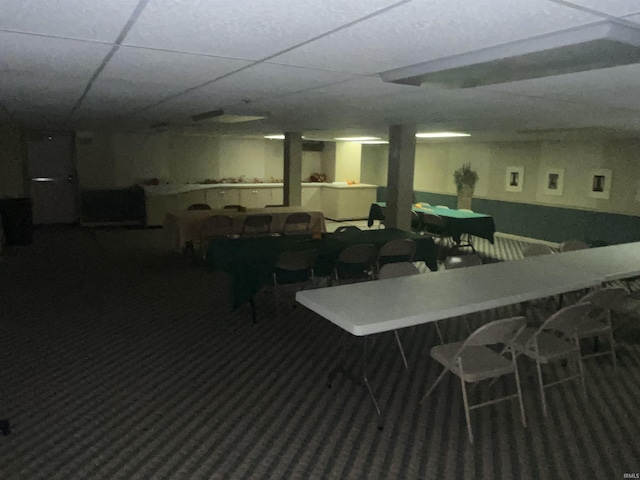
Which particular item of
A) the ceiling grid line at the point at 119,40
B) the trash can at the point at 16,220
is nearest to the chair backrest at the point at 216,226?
the ceiling grid line at the point at 119,40

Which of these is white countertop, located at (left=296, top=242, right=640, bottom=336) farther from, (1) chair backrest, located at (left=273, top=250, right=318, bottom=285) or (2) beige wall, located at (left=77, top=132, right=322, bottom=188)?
(2) beige wall, located at (left=77, top=132, right=322, bottom=188)

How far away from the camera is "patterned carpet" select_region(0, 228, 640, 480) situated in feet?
9.04

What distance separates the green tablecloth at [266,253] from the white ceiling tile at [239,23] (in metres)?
2.80

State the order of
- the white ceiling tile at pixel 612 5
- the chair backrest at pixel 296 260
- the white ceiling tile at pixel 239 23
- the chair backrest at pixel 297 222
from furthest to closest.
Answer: the chair backrest at pixel 297 222 → the chair backrest at pixel 296 260 → the white ceiling tile at pixel 239 23 → the white ceiling tile at pixel 612 5

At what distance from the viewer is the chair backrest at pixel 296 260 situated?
481 centimetres

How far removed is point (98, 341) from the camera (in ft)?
14.5

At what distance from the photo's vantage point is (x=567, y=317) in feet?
11.1

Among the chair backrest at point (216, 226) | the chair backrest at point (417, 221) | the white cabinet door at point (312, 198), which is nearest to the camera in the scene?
the chair backrest at point (216, 226)

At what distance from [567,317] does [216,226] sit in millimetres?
5115

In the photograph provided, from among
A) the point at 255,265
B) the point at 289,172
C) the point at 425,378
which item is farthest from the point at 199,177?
the point at 425,378

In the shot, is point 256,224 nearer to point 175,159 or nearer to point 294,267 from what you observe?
point 294,267

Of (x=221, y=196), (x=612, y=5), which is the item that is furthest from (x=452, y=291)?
(x=221, y=196)

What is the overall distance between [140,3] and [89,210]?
1050 cm

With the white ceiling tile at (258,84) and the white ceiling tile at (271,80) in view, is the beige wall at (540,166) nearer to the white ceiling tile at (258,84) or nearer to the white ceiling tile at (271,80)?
the white ceiling tile at (258,84)
